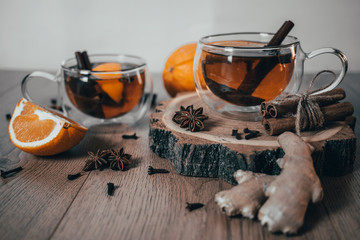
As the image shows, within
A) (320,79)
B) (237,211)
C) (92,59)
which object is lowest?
(320,79)

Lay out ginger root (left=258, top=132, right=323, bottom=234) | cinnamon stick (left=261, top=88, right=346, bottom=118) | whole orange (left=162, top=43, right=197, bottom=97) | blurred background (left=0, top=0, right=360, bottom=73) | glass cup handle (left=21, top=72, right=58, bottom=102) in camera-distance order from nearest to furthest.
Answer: ginger root (left=258, top=132, right=323, bottom=234)
cinnamon stick (left=261, top=88, right=346, bottom=118)
glass cup handle (left=21, top=72, right=58, bottom=102)
whole orange (left=162, top=43, right=197, bottom=97)
blurred background (left=0, top=0, right=360, bottom=73)

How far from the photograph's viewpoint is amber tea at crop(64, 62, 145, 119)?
1.07 metres

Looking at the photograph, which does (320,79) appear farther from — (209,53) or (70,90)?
(70,90)

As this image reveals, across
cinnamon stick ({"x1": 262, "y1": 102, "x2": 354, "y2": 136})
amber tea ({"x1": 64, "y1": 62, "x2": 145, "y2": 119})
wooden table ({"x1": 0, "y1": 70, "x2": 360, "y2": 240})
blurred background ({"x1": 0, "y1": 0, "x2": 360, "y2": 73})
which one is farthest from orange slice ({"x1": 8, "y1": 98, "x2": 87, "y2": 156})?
blurred background ({"x1": 0, "y1": 0, "x2": 360, "y2": 73})

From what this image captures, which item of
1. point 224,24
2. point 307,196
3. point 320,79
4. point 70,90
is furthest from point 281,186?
point 224,24

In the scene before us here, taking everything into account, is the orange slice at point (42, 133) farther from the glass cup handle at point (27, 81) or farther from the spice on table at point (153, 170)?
the spice on table at point (153, 170)

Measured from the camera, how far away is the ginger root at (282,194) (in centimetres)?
62

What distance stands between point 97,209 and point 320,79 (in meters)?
1.44

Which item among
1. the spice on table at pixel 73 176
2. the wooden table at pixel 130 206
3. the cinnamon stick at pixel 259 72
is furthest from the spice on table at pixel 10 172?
the cinnamon stick at pixel 259 72

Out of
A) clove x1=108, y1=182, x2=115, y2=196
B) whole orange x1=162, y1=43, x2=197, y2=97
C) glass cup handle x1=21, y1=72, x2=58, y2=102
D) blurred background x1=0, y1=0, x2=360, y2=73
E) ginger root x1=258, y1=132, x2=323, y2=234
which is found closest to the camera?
ginger root x1=258, y1=132, x2=323, y2=234

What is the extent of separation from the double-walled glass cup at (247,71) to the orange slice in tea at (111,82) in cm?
26

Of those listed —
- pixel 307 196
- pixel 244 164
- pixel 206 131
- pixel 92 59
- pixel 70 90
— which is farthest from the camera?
pixel 92 59

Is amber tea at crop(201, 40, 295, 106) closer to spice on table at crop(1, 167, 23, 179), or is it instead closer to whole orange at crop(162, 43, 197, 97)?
whole orange at crop(162, 43, 197, 97)

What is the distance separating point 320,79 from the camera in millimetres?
1741
